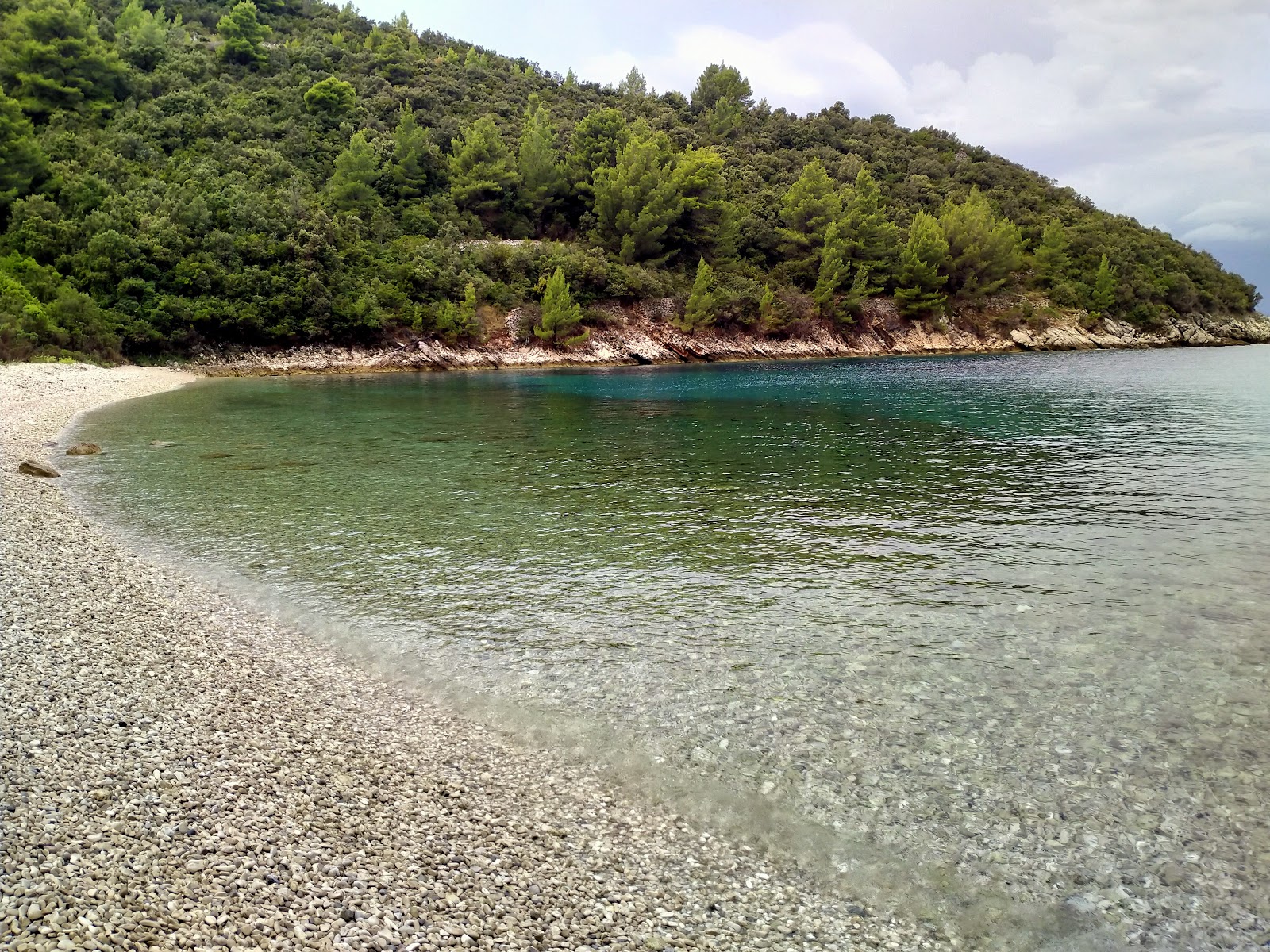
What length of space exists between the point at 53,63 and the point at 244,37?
30225mm

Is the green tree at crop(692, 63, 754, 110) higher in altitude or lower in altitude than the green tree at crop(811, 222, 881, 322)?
higher

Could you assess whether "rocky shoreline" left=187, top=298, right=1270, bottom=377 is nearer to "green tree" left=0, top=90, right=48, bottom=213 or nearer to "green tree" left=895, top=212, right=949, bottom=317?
"green tree" left=895, top=212, right=949, bottom=317

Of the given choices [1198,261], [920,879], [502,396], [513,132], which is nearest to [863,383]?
[502,396]

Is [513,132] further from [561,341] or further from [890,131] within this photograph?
[890,131]

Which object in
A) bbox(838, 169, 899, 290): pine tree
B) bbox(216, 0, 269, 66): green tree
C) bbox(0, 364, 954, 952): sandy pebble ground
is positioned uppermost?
bbox(216, 0, 269, 66): green tree

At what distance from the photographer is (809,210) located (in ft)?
324

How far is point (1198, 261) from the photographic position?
119875mm

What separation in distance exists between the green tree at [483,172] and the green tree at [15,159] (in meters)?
39.7

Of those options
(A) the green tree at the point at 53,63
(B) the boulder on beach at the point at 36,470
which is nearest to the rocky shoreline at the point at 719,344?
(A) the green tree at the point at 53,63

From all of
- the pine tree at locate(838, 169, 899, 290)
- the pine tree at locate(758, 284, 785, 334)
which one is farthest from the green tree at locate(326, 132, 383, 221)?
the pine tree at locate(838, 169, 899, 290)

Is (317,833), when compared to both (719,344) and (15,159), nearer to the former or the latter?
(15,159)

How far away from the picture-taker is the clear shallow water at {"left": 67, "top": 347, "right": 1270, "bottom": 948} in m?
5.39

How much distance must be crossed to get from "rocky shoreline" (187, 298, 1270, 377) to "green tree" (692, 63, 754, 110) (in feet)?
213

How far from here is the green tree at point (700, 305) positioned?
3346 inches
